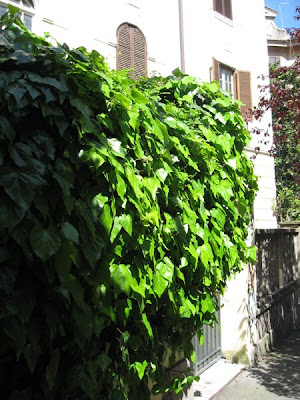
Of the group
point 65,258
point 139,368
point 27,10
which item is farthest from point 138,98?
point 27,10

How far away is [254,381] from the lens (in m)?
6.47

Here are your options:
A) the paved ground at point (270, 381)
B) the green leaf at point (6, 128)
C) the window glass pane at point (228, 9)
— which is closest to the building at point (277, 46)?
the window glass pane at point (228, 9)

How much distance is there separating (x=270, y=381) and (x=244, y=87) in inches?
349

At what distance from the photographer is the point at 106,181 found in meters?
2.14

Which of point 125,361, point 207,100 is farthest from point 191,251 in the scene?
point 207,100

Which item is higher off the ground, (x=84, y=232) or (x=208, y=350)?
(x=84, y=232)

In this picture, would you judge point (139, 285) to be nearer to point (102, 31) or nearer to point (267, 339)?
point (267, 339)

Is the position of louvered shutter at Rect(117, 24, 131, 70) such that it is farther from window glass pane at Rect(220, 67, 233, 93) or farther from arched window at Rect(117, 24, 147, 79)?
window glass pane at Rect(220, 67, 233, 93)

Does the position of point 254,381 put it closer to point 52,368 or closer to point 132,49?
point 52,368

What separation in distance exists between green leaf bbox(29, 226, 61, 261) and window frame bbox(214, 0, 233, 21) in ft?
40.3

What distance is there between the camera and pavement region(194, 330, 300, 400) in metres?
5.81

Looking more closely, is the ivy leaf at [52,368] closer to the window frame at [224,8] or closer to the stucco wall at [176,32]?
the stucco wall at [176,32]

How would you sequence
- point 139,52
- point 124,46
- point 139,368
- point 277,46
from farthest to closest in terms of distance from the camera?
1. point 277,46
2. point 139,52
3. point 124,46
4. point 139,368

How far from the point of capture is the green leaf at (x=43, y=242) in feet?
5.52
